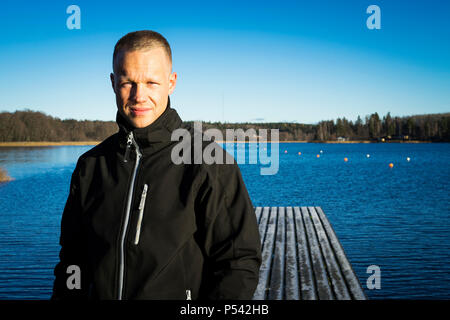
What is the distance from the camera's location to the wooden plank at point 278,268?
5727mm

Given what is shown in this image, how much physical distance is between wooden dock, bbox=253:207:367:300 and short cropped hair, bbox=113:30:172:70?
4369 millimetres

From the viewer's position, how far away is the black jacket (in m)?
1.68

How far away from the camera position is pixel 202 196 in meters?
1.71

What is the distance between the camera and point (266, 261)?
7.43 meters

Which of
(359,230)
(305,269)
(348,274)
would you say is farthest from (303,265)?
(359,230)

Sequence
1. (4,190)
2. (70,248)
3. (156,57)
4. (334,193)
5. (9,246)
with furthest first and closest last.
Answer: (4,190) → (334,193) → (9,246) → (70,248) → (156,57)

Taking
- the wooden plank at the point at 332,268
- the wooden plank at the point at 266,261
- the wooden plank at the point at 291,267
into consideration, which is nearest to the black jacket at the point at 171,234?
the wooden plank at the point at 266,261

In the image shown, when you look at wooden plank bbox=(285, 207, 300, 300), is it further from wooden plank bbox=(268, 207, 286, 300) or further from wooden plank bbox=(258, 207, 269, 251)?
wooden plank bbox=(258, 207, 269, 251)

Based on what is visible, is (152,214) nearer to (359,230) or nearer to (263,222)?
(263,222)

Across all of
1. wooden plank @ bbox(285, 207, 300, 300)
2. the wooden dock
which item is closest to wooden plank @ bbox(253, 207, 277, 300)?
the wooden dock

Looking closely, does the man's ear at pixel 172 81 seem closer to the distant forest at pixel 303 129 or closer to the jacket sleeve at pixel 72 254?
the jacket sleeve at pixel 72 254
